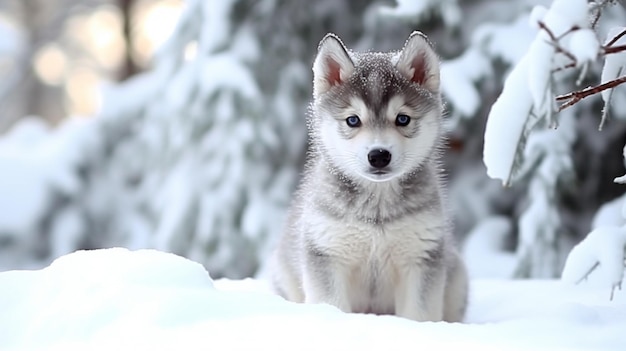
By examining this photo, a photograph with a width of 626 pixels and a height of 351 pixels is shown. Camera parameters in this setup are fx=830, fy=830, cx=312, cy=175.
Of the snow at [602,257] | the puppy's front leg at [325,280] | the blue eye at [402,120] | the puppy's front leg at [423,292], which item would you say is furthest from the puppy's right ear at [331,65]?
the snow at [602,257]

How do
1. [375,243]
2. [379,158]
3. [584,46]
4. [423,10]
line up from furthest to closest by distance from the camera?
[423,10]
[375,243]
[379,158]
[584,46]

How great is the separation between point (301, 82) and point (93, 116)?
2429mm

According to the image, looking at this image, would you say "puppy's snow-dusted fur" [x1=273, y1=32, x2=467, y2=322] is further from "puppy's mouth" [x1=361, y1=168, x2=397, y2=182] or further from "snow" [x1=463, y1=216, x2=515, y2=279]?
"snow" [x1=463, y1=216, x2=515, y2=279]

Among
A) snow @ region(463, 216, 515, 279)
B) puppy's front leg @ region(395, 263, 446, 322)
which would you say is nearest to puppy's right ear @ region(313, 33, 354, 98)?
puppy's front leg @ region(395, 263, 446, 322)

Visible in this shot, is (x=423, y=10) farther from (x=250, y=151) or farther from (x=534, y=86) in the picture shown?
(x=534, y=86)

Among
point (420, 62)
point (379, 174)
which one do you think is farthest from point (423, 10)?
point (379, 174)

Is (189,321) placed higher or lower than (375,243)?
lower

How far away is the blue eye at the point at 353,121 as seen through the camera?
373 cm

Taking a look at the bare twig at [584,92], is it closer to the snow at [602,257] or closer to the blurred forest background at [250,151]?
the snow at [602,257]

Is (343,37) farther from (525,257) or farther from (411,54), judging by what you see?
(411,54)

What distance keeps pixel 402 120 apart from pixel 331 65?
1.52ft

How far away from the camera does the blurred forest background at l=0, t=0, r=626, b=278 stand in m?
6.26

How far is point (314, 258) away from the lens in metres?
3.70

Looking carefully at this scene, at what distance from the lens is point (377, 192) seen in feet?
12.3
